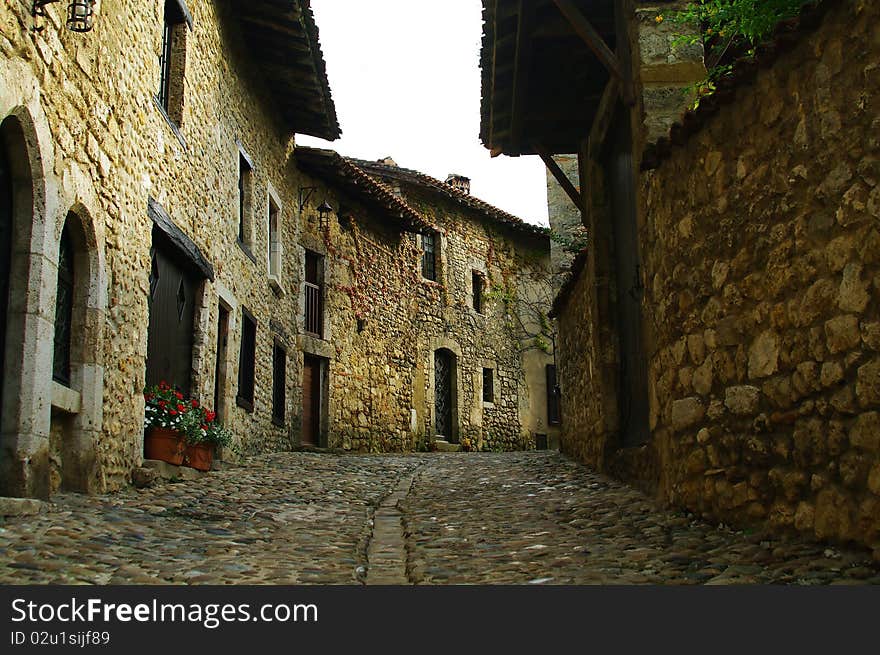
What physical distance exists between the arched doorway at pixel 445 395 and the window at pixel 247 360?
25.8ft

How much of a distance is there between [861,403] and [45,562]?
3.57 metres

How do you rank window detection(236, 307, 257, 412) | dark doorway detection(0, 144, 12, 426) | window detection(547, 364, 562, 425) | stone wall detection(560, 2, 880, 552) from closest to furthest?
stone wall detection(560, 2, 880, 552) < dark doorway detection(0, 144, 12, 426) < window detection(236, 307, 257, 412) < window detection(547, 364, 562, 425)

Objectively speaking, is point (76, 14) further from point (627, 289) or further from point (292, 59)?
point (292, 59)

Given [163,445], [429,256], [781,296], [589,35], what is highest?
[429,256]

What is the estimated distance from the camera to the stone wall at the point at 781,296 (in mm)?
3619

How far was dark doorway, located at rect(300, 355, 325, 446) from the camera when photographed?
53.8ft

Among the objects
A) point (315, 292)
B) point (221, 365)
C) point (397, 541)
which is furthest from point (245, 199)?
point (397, 541)

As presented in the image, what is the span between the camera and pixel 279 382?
49.3 ft

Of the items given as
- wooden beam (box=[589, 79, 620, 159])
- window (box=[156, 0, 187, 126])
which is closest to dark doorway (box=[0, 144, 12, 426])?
window (box=[156, 0, 187, 126])

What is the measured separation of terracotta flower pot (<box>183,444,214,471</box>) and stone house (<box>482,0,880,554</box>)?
3916mm

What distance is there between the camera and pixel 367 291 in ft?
60.4

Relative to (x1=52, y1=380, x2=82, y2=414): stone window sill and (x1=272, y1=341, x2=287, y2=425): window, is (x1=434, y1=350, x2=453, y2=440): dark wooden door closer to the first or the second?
(x1=272, y1=341, x2=287, y2=425): window

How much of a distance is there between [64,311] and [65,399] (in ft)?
2.27

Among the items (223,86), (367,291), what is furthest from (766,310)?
(367,291)
